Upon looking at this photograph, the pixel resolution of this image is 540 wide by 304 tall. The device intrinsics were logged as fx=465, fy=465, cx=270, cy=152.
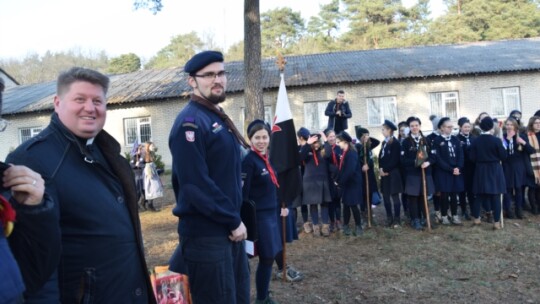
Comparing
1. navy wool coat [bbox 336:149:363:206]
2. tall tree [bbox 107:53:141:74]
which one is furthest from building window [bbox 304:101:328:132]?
tall tree [bbox 107:53:141:74]

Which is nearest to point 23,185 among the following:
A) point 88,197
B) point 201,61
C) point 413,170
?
point 88,197

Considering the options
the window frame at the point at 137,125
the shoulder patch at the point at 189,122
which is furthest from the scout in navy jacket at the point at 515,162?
the window frame at the point at 137,125

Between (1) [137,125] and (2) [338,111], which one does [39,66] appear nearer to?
(1) [137,125]

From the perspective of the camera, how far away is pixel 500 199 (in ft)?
27.8

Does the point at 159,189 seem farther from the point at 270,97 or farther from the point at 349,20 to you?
the point at 349,20

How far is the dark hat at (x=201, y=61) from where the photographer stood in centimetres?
322

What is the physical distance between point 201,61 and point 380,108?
19.8 metres

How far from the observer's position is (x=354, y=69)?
75.4ft

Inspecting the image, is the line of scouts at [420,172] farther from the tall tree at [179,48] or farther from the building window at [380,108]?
the tall tree at [179,48]

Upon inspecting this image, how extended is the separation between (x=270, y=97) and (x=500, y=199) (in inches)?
583

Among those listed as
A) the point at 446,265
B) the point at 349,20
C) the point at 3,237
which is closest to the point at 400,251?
the point at 446,265

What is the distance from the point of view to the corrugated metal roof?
71.2 ft

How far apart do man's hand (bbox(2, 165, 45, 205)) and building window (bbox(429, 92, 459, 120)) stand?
22225 millimetres

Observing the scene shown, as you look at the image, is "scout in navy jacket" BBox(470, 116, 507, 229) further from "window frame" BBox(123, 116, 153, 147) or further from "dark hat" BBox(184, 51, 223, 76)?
"window frame" BBox(123, 116, 153, 147)
